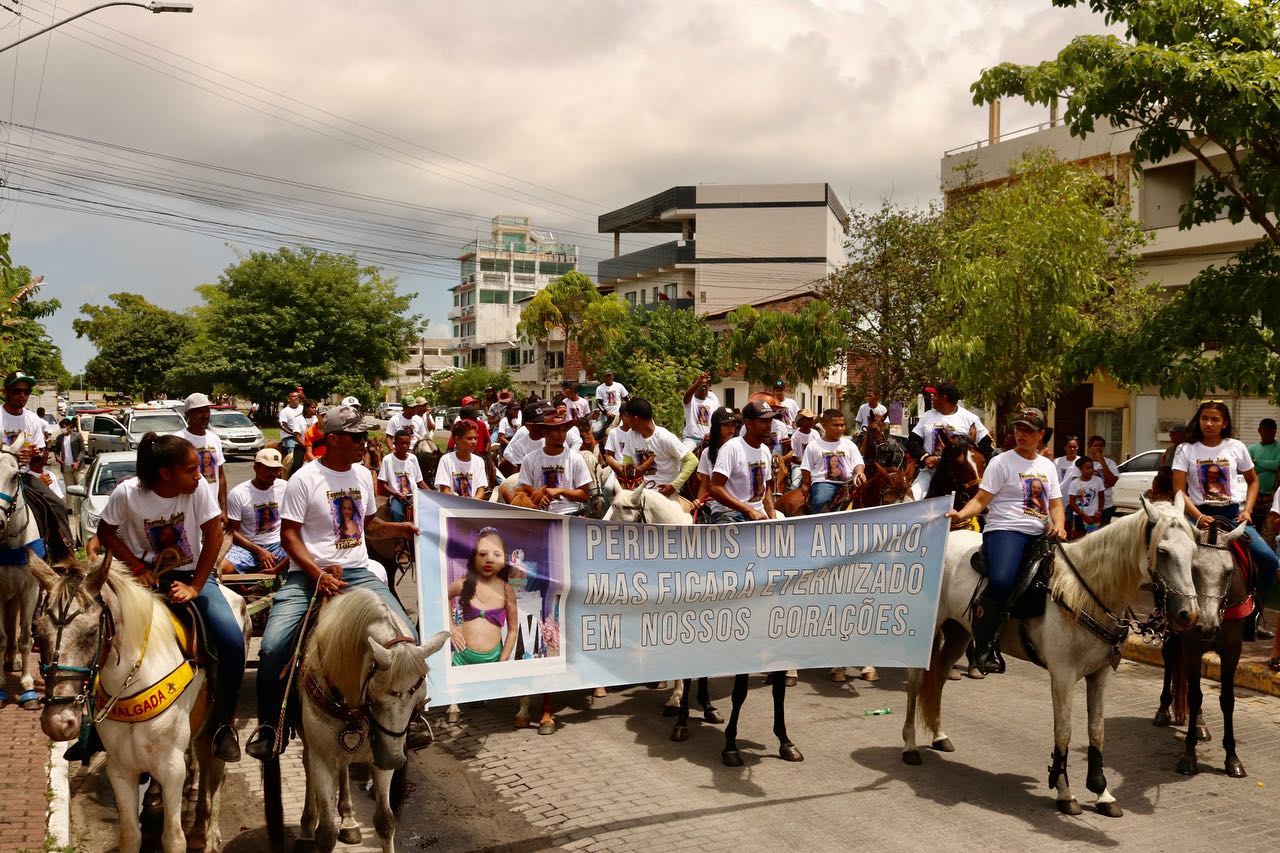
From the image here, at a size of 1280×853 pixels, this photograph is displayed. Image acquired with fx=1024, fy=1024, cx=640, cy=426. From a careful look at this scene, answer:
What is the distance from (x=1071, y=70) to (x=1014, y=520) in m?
6.39

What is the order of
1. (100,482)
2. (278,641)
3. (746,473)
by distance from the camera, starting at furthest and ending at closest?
(100,482) < (746,473) < (278,641)

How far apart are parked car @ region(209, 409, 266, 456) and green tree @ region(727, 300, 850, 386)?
769 inches

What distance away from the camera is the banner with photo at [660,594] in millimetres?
6422

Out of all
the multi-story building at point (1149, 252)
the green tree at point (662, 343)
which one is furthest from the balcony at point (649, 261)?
the multi-story building at point (1149, 252)

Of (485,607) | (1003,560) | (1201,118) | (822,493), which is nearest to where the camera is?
(485,607)

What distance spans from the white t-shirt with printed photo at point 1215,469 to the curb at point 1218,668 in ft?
4.96

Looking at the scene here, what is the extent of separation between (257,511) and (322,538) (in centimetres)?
292

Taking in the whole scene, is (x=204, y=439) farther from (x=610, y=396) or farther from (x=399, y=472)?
(x=610, y=396)

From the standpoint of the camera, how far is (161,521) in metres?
5.81

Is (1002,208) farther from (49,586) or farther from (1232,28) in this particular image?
(49,586)

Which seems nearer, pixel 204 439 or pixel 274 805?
pixel 274 805

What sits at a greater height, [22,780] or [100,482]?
[100,482]

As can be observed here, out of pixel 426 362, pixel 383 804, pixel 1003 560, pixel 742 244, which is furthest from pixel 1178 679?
pixel 426 362

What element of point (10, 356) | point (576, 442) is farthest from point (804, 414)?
point (10, 356)
